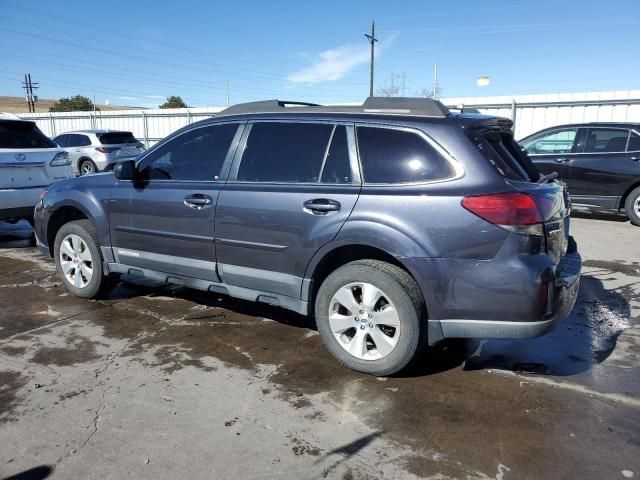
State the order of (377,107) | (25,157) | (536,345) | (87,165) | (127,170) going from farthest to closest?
(87,165) < (25,157) < (127,170) < (536,345) < (377,107)

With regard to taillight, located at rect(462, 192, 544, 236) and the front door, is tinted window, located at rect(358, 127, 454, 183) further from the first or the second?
the front door

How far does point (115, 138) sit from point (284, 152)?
15160 mm

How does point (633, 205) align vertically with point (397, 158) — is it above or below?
below

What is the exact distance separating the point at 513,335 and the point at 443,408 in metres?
0.61

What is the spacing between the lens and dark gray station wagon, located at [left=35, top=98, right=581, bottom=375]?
3143mm

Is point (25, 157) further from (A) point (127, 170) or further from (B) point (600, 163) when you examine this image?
(B) point (600, 163)

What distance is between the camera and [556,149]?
991cm

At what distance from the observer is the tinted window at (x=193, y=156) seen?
430 centimetres

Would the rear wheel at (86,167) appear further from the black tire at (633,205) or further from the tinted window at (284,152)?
the black tire at (633,205)

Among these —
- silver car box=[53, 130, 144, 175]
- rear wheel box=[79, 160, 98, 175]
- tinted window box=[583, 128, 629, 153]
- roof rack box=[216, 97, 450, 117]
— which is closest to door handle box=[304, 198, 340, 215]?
roof rack box=[216, 97, 450, 117]

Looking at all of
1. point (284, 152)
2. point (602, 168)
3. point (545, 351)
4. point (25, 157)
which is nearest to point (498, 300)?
point (545, 351)

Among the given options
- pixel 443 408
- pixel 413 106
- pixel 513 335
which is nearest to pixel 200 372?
pixel 443 408

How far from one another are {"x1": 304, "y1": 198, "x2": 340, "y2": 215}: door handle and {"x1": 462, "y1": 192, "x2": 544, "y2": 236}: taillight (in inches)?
33.9

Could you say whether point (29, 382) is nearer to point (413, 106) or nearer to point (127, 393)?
point (127, 393)
